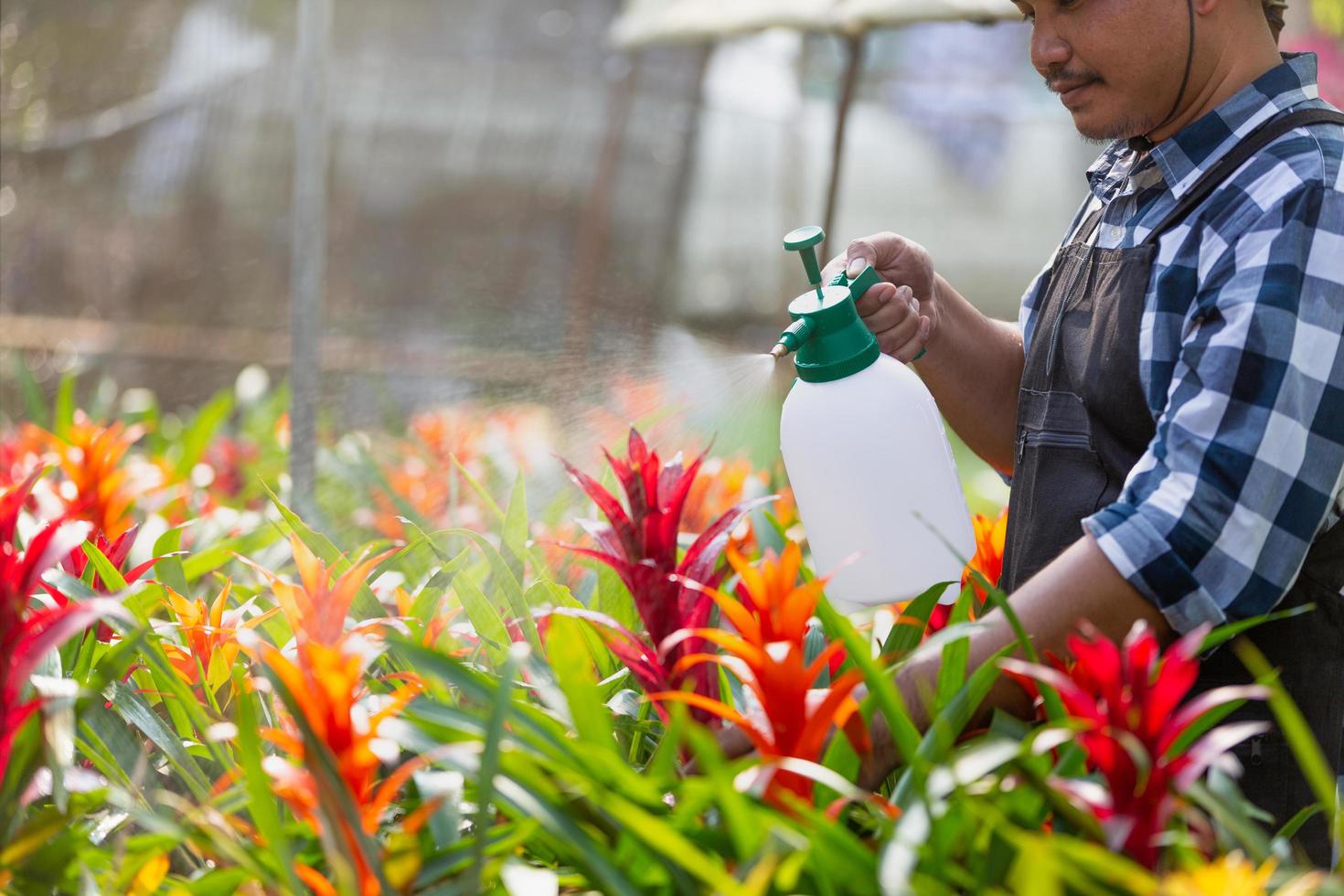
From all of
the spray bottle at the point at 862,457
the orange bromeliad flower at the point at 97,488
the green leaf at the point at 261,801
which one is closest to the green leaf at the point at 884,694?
the spray bottle at the point at 862,457

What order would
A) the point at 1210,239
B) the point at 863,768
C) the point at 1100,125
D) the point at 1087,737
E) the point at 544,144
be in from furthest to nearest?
the point at 544,144
the point at 1100,125
the point at 1210,239
the point at 863,768
the point at 1087,737

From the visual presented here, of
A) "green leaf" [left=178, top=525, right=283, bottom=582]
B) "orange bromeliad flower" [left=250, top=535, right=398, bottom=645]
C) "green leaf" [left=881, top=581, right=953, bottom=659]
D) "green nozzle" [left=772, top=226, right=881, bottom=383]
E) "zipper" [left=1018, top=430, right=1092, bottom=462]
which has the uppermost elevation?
"green nozzle" [left=772, top=226, right=881, bottom=383]

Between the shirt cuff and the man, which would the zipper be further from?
the shirt cuff

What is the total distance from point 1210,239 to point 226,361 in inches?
210

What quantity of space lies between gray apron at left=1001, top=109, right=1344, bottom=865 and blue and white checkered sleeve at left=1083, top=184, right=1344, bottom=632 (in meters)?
0.16

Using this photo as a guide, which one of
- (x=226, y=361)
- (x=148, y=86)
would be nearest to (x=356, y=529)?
(x=226, y=361)

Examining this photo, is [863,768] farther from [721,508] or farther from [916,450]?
[721,508]

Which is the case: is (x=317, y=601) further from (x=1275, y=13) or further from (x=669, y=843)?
(x=1275, y=13)

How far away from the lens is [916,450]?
137cm

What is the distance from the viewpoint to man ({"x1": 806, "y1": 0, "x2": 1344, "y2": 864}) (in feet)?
3.87

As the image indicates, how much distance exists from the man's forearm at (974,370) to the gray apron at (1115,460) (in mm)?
143

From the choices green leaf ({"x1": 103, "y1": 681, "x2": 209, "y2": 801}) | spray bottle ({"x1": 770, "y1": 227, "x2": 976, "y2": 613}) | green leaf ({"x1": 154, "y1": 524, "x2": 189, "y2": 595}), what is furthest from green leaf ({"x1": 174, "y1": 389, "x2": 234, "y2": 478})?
spray bottle ({"x1": 770, "y1": 227, "x2": 976, "y2": 613})

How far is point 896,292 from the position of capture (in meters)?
1.53

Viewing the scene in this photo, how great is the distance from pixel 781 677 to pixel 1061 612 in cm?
31
